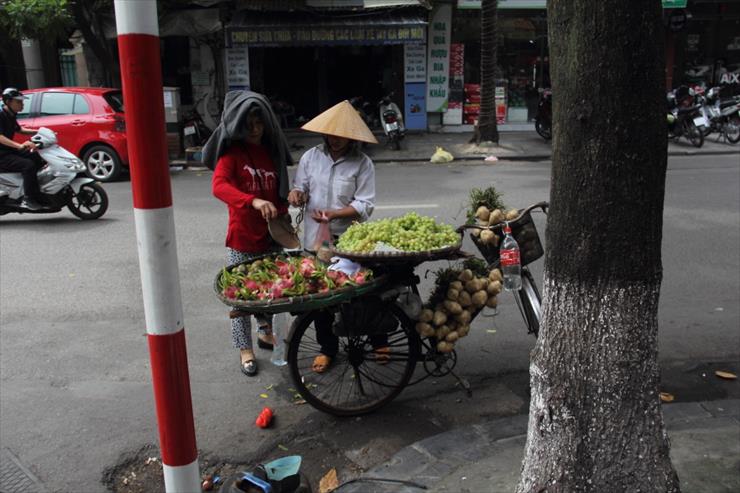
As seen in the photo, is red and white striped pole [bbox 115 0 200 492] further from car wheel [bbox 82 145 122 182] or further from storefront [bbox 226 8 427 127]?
storefront [bbox 226 8 427 127]

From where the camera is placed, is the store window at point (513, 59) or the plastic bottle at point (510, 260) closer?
A: the plastic bottle at point (510, 260)

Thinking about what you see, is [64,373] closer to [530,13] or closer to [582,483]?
[582,483]

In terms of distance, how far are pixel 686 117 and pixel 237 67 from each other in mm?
10295

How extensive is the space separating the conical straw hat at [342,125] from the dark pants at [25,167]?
5.86 meters

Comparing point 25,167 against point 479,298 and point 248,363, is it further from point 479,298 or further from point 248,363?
point 479,298

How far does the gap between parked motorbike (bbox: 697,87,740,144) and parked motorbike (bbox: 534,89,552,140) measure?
3.13 metres

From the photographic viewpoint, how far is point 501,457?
3.29 meters

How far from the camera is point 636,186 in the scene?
237 centimetres

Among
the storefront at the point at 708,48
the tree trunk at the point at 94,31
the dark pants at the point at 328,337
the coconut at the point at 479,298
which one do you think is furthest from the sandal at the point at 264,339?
the storefront at the point at 708,48

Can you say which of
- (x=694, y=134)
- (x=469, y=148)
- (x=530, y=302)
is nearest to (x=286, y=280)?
(x=530, y=302)

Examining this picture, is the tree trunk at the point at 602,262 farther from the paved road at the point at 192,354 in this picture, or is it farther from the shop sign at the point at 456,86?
the shop sign at the point at 456,86

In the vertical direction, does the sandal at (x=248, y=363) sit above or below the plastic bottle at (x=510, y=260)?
below

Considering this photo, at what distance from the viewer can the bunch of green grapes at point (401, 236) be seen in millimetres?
3564

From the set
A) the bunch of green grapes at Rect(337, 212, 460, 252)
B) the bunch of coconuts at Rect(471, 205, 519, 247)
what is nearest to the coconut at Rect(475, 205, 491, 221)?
the bunch of coconuts at Rect(471, 205, 519, 247)
